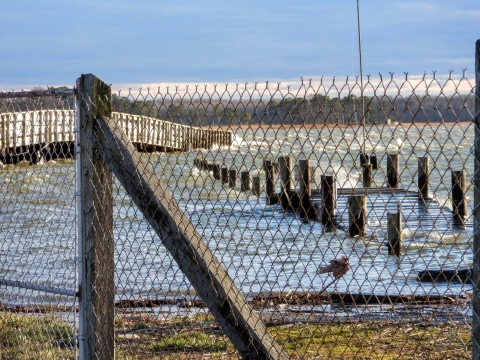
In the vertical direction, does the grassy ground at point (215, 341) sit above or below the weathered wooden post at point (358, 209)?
below

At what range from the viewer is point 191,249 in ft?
14.1

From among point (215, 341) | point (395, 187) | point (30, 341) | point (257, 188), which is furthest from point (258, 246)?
point (257, 188)

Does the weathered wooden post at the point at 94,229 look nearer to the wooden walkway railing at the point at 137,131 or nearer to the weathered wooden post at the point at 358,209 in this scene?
the wooden walkway railing at the point at 137,131

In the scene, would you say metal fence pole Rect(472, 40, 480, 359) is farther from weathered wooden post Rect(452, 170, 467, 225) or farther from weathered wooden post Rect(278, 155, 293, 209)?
weathered wooden post Rect(278, 155, 293, 209)

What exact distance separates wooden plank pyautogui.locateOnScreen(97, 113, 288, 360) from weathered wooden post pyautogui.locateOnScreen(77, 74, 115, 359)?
0.77 feet

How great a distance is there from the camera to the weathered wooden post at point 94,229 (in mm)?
4691

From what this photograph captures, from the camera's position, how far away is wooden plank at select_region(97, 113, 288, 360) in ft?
13.8

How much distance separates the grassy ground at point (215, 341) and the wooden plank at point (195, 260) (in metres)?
1.21

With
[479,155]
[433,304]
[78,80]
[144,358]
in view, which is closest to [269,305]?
[433,304]

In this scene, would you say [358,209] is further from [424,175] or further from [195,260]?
[195,260]

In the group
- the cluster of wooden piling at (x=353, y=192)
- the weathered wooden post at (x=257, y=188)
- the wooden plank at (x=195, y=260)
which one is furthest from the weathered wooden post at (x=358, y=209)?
the wooden plank at (x=195, y=260)

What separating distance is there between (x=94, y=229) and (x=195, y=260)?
2.67ft

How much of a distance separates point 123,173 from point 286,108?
1023 mm

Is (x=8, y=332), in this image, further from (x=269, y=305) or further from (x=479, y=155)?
(x=479, y=155)
